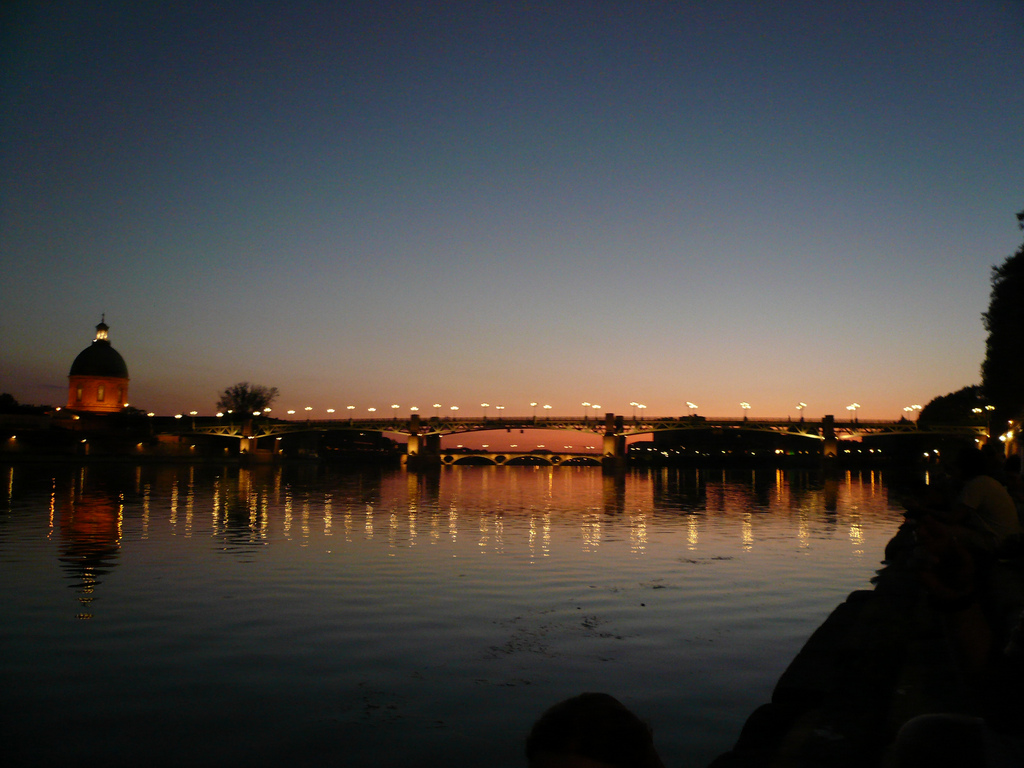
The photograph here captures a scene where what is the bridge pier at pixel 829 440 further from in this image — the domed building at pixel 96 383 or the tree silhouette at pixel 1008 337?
the domed building at pixel 96 383

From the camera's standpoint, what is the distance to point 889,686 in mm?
7562

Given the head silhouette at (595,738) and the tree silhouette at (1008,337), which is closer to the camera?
the head silhouette at (595,738)

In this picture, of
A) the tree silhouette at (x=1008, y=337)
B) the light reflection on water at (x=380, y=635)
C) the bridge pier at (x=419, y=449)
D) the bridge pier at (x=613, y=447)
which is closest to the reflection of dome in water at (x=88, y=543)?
the light reflection on water at (x=380, y=635)

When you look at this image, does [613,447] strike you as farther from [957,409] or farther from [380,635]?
[380,635]

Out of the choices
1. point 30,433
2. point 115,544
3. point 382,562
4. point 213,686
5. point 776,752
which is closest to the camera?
point 776,752

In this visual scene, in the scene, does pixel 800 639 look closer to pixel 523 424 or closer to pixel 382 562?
pixel 382 562

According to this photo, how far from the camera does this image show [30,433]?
123 metres

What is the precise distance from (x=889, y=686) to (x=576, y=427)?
144 meters

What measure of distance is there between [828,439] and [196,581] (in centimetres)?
13357

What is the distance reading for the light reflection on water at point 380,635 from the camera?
8664 millimetres

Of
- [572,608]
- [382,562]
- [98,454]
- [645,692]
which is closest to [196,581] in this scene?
[382,562]

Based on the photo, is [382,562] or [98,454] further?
[98,454]

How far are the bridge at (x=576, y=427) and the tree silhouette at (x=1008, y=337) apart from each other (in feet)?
254

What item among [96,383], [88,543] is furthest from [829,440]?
[96,383]
